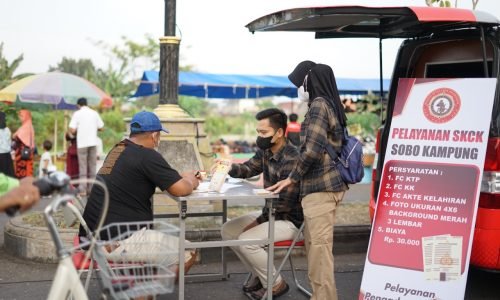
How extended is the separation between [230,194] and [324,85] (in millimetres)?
1023

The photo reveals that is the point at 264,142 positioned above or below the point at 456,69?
below

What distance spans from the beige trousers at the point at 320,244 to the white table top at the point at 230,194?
0.96 ft

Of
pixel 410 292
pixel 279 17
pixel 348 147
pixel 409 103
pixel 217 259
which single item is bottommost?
pixel 217 259

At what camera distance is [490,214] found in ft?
15.2

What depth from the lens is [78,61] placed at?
4472cm

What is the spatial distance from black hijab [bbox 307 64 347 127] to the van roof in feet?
1.26

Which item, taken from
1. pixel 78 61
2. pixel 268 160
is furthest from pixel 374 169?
pixel 78 61

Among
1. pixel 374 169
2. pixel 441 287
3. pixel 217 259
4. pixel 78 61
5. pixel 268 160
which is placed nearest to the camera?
pixel 441 287

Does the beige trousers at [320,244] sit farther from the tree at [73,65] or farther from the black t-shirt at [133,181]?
the tree at [73,65]

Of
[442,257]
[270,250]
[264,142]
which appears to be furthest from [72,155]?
[442,257]

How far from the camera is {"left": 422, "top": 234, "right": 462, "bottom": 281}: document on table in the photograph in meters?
4.52

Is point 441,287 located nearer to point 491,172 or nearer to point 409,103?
point 491,172

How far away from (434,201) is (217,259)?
2610 millimetres

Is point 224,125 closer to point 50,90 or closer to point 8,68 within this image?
point 8,68
